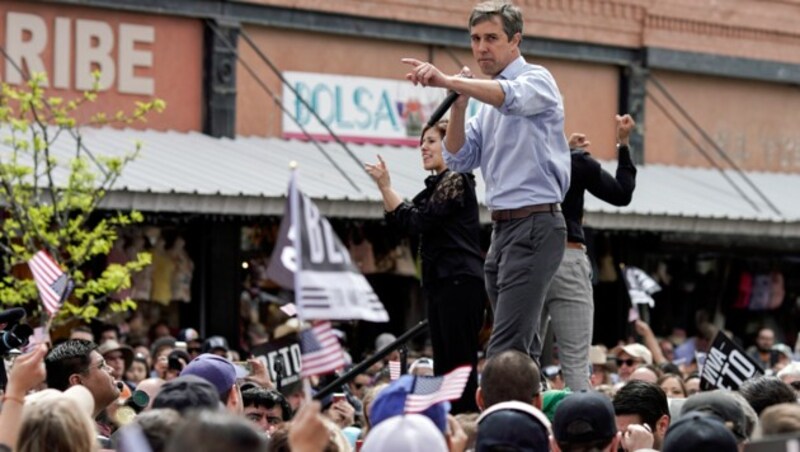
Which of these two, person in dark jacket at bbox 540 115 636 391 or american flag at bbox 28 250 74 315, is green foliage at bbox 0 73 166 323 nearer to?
american flag at bbox 28 250 74 315

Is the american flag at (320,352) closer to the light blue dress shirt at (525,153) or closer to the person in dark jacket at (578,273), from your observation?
the light blue dress shirt at (525,153)

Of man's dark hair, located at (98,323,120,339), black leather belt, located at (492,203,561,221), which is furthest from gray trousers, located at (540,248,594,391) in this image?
man's dark hair, located at (98,323,120,339)

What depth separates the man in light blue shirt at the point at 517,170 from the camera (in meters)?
9.33

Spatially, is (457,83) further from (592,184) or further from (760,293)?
(760,293)

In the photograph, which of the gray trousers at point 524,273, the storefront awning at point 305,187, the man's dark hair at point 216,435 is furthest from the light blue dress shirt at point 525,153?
the storefront awning at point 305,187

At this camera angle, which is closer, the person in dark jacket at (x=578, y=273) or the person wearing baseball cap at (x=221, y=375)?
the person wearing baseball cap at (x=221, y=375)

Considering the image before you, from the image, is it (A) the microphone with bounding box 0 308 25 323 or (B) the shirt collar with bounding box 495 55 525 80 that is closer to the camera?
(B) the shirt collar with bounding box 495 55 525 80

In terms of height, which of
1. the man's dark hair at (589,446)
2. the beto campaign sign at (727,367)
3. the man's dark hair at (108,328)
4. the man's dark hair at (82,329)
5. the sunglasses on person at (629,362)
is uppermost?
A: the man's dark hair at (589,446)

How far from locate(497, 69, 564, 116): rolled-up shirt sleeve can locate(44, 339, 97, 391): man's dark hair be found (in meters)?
2.37

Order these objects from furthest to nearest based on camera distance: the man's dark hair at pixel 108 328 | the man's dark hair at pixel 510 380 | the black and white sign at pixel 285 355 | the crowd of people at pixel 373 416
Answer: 1. the man's dark hair at pixel 108 328
2. the black and white sign at pixel 285 355
3. the man's dark hair at pixel 510 380
4. the crowd of people at pixel 373 416

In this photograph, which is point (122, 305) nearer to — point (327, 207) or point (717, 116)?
point (327, 207)

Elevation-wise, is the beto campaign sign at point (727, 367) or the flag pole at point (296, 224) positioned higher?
the flag pole at point (296, 224)

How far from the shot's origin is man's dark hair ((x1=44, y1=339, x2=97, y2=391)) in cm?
953

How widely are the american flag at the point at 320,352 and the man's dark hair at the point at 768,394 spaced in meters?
3.46
